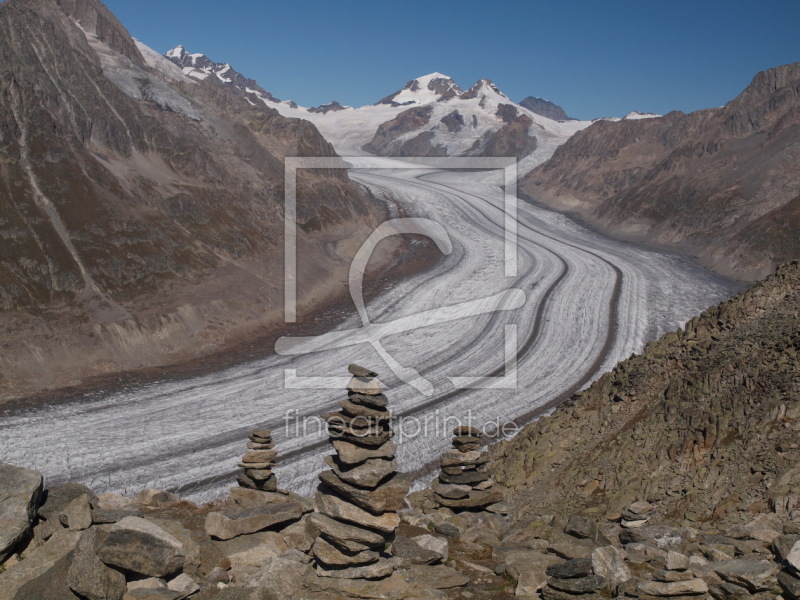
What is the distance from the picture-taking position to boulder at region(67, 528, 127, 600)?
9289mm

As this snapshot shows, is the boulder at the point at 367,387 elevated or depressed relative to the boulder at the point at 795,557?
elevated

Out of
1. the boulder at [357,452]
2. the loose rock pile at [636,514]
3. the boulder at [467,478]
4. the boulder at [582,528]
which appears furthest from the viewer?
the boulder at [467,478]

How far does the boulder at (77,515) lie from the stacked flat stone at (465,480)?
8080 mm

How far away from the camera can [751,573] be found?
380 inches

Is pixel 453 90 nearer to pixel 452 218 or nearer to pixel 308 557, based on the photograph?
pixel 452 218

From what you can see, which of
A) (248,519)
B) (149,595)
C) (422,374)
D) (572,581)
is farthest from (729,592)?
(422,374)

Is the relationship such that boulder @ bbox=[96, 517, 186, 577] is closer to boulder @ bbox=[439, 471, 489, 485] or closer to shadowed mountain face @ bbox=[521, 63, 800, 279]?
boulder @ bbox=[439, 471, 489, 485]

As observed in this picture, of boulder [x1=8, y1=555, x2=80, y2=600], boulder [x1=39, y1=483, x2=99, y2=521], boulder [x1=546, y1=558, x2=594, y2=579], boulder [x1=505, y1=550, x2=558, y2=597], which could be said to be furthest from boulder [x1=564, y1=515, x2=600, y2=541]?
boulder [x1=39, y1=483, x2=99, y2=521]

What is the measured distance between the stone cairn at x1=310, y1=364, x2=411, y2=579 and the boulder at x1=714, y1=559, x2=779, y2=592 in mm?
5175

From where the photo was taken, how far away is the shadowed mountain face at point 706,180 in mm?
51719

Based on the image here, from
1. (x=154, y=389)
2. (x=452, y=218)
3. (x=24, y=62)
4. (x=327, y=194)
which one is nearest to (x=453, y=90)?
(x=452, y=218)

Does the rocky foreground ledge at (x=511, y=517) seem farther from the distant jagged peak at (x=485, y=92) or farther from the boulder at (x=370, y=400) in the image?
the distant jagged peak at (x=485, y=92)

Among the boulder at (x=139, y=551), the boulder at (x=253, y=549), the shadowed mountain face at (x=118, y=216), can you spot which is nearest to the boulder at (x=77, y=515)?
the boulder at (x=139, y=551)

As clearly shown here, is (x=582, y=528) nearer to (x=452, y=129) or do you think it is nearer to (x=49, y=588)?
(x=49, y=588)
